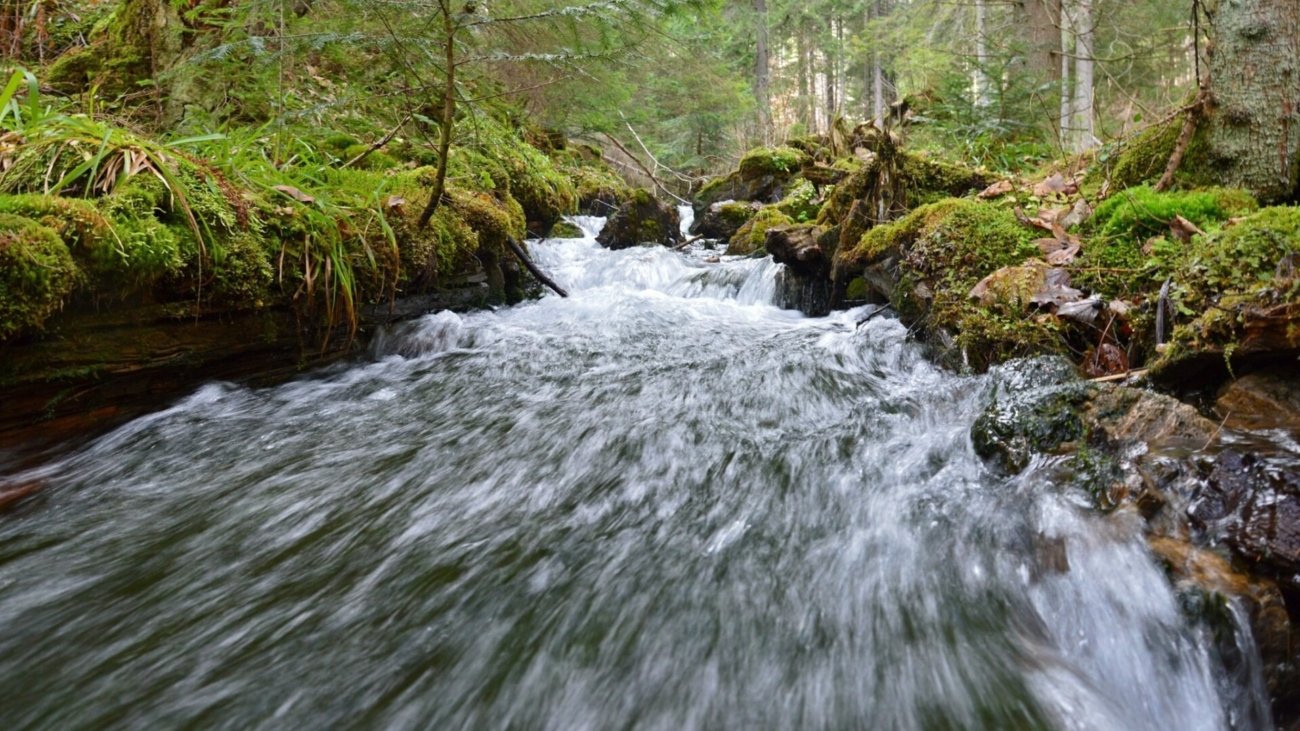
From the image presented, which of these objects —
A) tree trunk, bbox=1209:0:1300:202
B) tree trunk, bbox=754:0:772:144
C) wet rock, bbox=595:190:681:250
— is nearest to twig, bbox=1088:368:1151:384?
tree trunk, bbox=1209:0:1300:202

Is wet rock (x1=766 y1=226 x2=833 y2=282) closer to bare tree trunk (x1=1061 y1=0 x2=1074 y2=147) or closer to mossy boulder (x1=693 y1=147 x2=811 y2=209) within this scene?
bare tree trunk (x1=1061 y1=0 x2=1074 y2=147)

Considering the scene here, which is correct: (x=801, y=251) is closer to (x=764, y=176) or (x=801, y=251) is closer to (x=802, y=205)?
(x=802, y=205)

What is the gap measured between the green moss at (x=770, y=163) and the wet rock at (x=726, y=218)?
97 centimetres

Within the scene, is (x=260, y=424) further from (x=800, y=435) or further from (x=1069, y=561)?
(x=1069, y=561)

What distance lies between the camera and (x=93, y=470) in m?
2.96

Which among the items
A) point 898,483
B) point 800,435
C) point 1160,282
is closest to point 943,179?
point 1160,282

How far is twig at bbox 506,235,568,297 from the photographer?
5.84 m

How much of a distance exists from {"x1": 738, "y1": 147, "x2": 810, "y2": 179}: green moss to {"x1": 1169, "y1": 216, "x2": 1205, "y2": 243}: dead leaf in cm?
848

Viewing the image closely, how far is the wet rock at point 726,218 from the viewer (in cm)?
978

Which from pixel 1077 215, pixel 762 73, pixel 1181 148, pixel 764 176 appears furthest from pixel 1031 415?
pixel 762 73

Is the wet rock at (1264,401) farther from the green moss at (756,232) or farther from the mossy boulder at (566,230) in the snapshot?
the mossy boulder at (566,230)

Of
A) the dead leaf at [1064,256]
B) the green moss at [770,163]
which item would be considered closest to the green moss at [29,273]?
the dead leaf at [1064,256]

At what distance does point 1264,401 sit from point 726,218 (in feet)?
27.7

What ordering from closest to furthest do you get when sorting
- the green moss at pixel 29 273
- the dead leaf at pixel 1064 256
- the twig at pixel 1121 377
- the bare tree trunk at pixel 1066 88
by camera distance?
1. the twig at pixel 1121 377
2. the green moss at pixel 29 273
3. the dead leaf at pixel 1064 256
4. the bare tree trunk at pixel 1066 88
